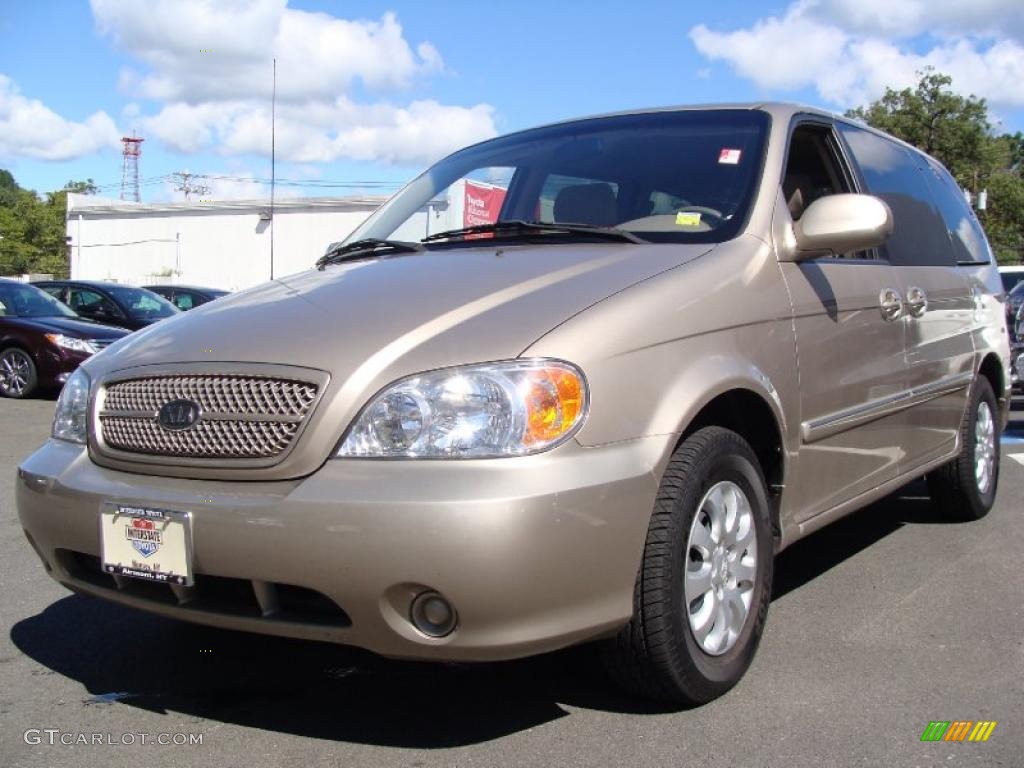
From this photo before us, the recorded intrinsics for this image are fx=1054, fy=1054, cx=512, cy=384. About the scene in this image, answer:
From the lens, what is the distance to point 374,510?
2424 mm

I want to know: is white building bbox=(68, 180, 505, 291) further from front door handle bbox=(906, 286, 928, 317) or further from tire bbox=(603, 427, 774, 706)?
tire bbox=(603, 427, 774, 706)

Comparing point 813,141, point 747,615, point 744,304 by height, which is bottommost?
point 747,615

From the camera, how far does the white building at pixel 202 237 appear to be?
4038 cm

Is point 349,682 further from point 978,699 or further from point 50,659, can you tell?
point 978,699

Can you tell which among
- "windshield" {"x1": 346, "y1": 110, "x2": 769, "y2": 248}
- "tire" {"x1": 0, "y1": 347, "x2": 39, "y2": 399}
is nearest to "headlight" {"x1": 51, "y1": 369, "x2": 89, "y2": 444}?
"windshield" {"x1": 346, "y1": 110, "x2": 769, "y2": 248}

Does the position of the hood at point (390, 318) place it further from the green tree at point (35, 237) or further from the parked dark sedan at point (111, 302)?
the green tree at point (35, 237)

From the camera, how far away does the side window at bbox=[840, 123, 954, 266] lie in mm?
4469

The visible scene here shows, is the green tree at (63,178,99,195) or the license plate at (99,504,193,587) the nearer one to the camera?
the license plate at (99,504,193,587)

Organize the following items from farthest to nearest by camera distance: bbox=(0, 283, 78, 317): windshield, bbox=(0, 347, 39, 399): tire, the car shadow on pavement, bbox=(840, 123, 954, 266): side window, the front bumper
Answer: bbox=(0, 283, 78, 317): windshield, bbox=(0, 347, 39, 399): tire, bbox=(840, 123, 954, 266): side window, the car shadow on pavement, the front bumper

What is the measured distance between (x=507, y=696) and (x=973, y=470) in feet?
10.5

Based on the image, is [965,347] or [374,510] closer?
[374,510]

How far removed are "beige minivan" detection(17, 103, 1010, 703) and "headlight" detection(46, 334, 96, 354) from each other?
8.72 metres

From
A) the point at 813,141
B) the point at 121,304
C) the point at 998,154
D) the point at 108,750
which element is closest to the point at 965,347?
the point at 813,141

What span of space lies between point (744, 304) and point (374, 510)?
139 centimetres
